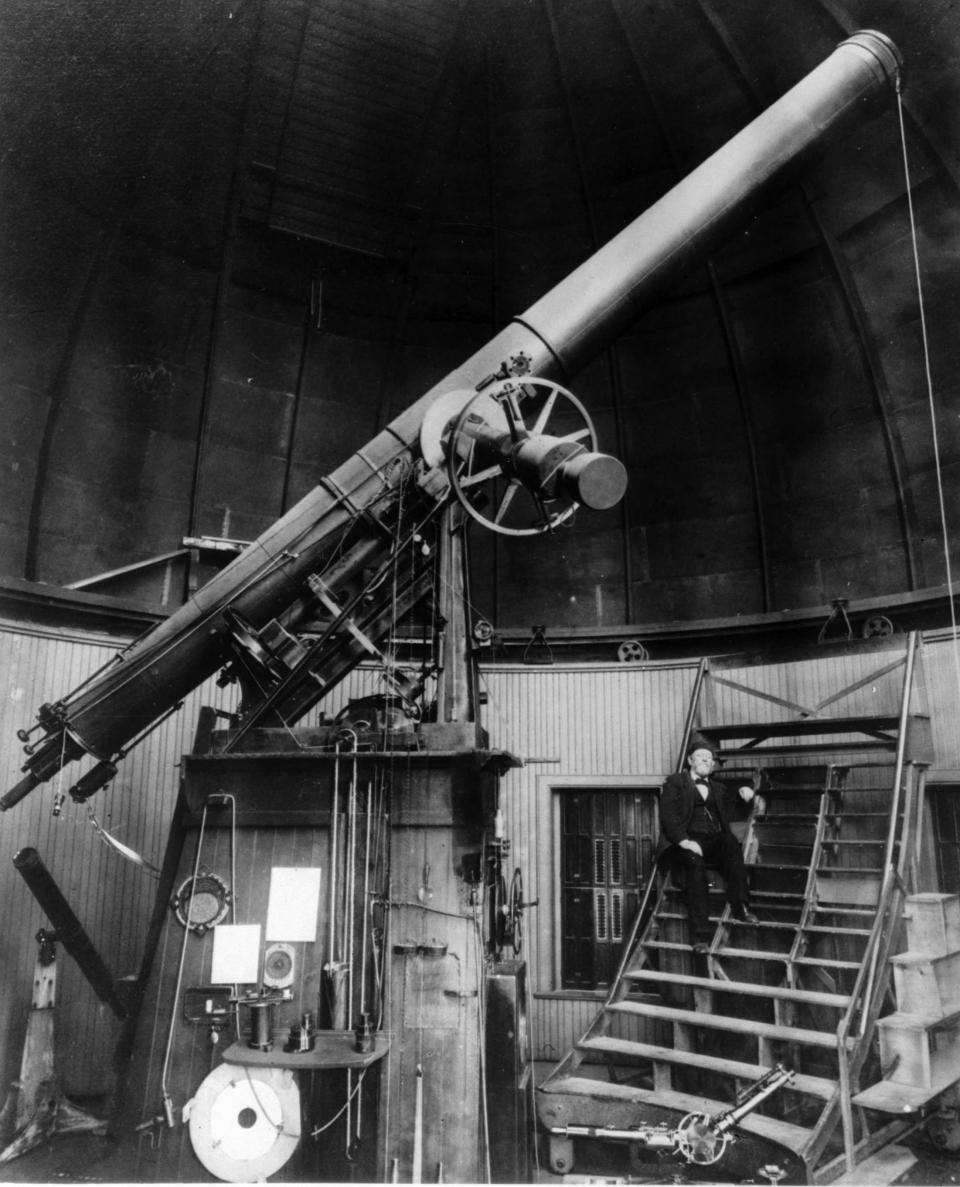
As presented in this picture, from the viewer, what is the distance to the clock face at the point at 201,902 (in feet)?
17.5

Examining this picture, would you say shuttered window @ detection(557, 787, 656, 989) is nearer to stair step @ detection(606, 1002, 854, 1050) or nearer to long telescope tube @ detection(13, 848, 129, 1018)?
stair step @ detection(606, 1002, 854, 1050)

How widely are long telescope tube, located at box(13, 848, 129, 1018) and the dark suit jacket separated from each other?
424cm

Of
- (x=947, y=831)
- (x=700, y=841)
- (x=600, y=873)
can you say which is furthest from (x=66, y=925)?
(x=947, y=831)

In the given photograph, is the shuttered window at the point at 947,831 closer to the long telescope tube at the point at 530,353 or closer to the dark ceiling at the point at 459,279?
the dark ceiling at the point at 459,279

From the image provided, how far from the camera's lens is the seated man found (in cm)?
662

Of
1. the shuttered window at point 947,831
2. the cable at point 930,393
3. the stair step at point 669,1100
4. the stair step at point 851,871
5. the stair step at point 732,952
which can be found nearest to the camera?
the stair step at point 669,1100

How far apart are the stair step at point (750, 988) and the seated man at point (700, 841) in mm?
367

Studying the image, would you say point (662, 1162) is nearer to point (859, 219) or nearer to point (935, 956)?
point (935, 956)

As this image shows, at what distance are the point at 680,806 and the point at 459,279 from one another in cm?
639

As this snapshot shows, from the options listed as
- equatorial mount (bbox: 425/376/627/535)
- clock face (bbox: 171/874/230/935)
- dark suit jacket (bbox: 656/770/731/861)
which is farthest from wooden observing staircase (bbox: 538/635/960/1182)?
equatorial mount (bbox: 425/376/627/535)

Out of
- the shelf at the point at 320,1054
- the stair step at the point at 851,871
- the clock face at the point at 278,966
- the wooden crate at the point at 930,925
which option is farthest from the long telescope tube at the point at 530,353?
the wooden crate at the point at 930,925

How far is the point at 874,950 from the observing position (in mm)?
5484

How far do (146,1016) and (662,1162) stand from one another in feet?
11.0

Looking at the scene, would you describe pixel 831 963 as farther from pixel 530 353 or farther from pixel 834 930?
pixel 530 353
